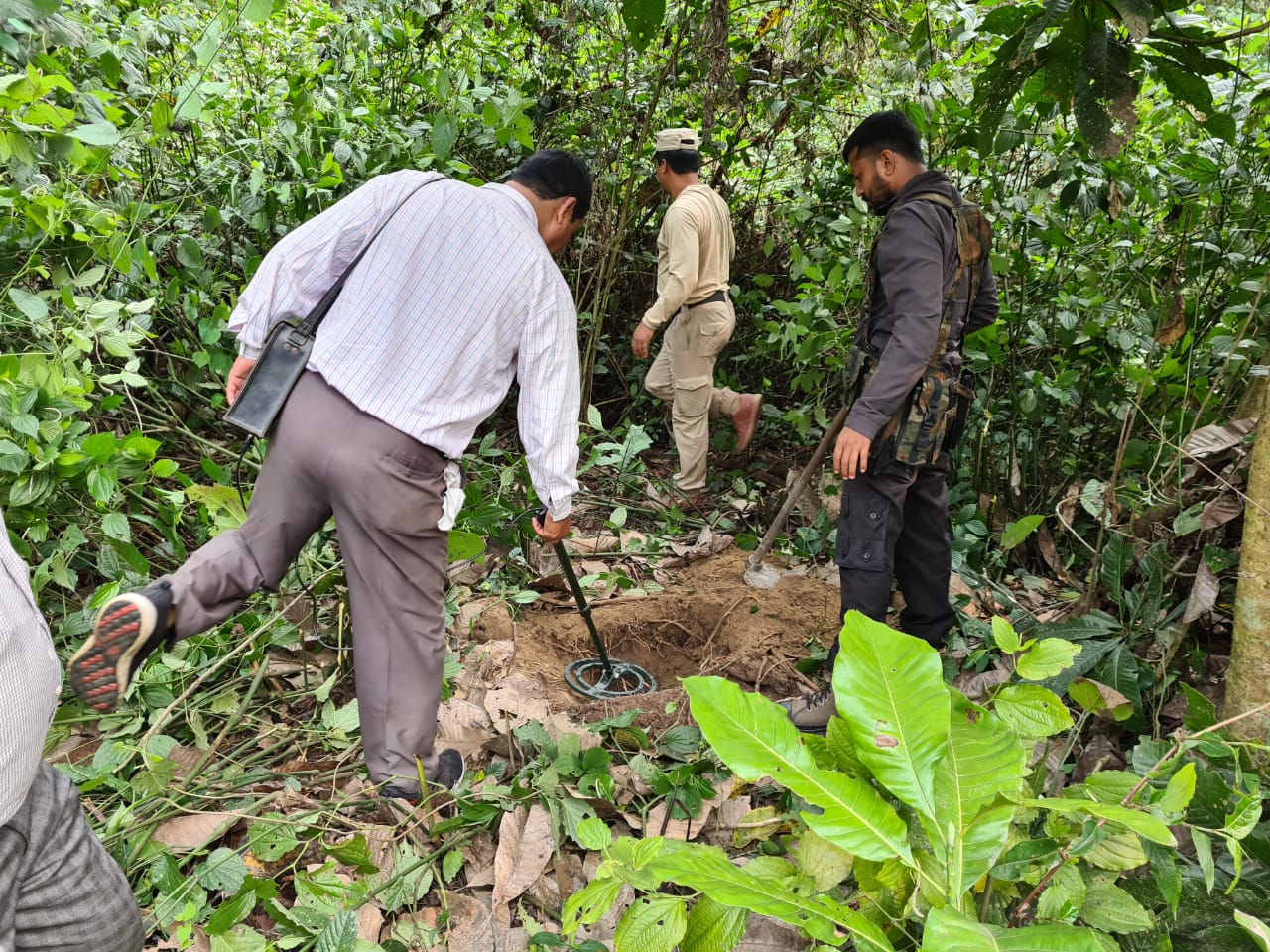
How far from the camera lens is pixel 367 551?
234 centimetres

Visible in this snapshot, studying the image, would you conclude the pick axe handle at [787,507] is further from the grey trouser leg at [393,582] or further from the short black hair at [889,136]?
the grey trouser leg at [393,582]

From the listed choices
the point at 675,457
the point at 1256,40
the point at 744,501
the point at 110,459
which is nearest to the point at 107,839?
the point at 110,459

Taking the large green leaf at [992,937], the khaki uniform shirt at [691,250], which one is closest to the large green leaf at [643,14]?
the large green leaf at [992,937]

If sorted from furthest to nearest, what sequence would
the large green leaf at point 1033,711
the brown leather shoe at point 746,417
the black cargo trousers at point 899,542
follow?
the brown leather shoe at point 746,417
the black cargo trousers at point 899,542
the large green leaf at point 1033,711

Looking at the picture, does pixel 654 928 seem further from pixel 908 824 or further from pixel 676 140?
pixel 676 140

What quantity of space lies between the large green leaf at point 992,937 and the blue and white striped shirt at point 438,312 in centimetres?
167

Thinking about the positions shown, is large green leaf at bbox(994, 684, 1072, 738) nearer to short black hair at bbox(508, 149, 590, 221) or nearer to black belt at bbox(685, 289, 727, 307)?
short black hair at bbox(508, 149, 590, 221)

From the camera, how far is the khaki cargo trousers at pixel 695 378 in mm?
5082

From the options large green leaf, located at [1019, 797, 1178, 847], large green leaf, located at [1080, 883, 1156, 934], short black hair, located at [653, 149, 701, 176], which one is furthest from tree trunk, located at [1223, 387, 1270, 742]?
Answer: short black hair, located at [653, 149, 701, 176]

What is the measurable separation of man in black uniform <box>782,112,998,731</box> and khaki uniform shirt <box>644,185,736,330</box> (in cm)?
188

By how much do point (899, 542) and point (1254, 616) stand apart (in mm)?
1471

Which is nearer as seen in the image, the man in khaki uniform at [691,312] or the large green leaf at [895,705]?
the large green leaf at [895,705]

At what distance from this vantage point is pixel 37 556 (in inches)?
110

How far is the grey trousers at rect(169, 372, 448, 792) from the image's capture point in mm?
2293
